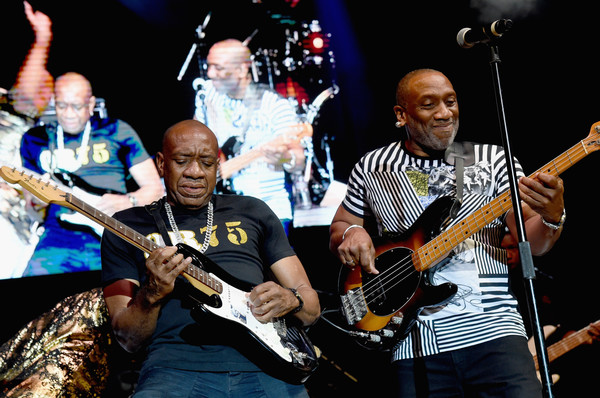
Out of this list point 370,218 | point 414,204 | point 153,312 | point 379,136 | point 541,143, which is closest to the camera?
point 153,312

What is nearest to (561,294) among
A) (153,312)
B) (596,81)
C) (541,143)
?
(541,143)

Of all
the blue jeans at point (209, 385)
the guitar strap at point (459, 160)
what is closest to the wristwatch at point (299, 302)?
the blue jeans at point (209, 385)

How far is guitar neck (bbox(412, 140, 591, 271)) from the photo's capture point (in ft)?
9.13

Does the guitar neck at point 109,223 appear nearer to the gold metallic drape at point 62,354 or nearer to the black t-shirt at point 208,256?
the black t-shirt at point 208,256

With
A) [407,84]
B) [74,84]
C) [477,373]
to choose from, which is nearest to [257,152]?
[74,84]

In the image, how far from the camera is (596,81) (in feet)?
16.3

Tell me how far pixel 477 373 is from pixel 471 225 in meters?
0.75

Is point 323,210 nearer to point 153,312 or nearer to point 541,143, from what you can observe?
point 541,143

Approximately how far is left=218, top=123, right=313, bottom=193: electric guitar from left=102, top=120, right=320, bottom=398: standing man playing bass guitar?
5.41ft

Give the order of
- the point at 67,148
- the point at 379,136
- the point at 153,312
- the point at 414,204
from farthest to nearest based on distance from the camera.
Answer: the point at 379,136, the point at 67,148, the point at 414,204, the point at 153,312

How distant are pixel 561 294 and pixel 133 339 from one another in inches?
159

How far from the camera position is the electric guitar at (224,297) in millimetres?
2643

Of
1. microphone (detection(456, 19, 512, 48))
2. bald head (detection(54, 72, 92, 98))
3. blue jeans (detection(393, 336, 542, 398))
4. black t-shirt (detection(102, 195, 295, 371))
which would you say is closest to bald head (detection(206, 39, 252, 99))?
bald head (detection(54, 72, 92, 98))

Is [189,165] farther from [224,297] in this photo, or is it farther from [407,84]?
[407,84]
